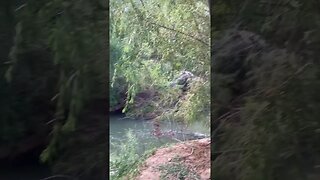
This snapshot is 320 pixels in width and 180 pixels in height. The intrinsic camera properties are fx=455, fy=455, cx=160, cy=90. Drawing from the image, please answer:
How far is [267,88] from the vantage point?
3.99 ft

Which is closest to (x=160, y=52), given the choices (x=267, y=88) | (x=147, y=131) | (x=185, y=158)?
(x=147, y=131)

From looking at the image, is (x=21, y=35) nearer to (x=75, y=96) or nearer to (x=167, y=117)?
(x=75, y=96)

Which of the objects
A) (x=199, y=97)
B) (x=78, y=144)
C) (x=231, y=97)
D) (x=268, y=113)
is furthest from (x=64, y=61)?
(x=199, y=97)

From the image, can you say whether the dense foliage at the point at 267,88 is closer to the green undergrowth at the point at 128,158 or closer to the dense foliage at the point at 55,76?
the dense foliage at the point at 55,76

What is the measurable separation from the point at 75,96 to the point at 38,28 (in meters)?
0.19

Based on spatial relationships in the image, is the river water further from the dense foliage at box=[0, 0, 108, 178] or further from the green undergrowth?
the dense foliage at box=[0, 0, 108, 178]

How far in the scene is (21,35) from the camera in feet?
3.72

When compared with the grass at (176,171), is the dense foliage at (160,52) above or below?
above

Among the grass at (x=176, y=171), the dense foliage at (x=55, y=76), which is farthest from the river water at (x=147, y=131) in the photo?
the dense foliage at (x=55, y=76)

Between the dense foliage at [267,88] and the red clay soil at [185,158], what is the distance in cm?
108

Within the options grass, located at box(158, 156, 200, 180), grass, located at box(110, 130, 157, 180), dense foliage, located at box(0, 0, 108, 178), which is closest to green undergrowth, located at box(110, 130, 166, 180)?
grass, located at box(110, 130, 157, 180)

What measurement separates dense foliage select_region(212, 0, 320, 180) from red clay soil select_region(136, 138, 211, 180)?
1.08 metres

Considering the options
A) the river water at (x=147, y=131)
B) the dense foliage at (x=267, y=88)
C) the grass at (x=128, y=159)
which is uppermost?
the dense foliage at (x=267, y=88)

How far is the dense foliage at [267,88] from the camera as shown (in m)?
1.21
